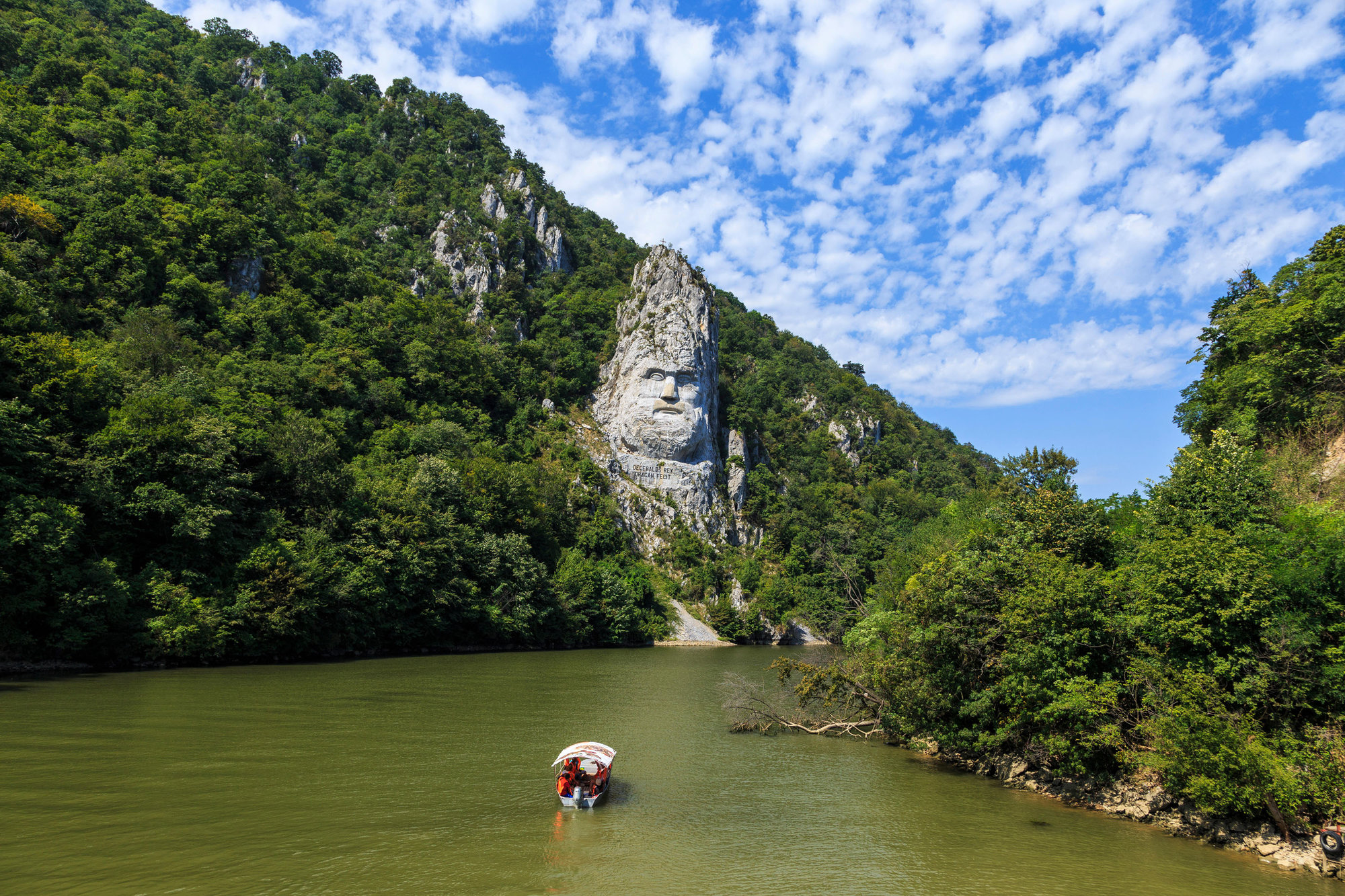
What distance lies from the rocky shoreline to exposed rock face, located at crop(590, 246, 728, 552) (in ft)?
223

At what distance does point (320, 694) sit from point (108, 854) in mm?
18906

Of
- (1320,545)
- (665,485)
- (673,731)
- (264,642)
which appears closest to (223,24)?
(665,485)

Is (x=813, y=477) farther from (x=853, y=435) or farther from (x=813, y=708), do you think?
(x=813, y=708)

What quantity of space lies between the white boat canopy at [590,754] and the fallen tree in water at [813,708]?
350 inches

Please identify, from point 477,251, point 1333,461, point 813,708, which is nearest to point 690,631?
point 813,708

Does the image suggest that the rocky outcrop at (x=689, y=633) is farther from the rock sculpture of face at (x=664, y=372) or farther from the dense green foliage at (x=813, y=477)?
the rock sculpture of face at (x=664, y=372)

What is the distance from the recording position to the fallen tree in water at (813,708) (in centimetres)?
2498

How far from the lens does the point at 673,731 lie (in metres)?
26.0

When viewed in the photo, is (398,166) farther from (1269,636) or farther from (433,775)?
(1269,636)

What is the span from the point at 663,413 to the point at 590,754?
78.1 metres


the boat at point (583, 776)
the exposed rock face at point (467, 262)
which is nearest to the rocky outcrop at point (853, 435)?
the exposed rock face at point (467, 262)

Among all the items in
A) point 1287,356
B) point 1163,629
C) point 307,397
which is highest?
point 307,397

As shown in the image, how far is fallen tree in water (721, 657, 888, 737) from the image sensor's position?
984 inches

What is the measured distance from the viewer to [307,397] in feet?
197
